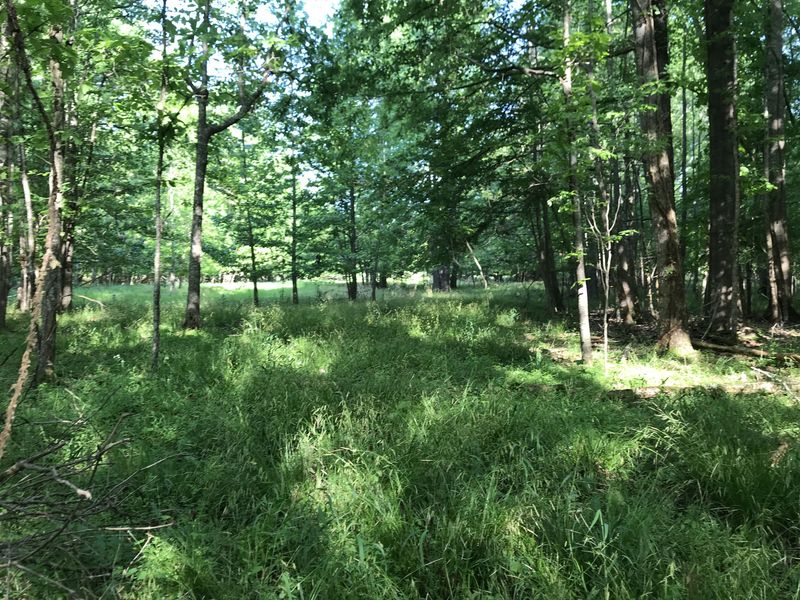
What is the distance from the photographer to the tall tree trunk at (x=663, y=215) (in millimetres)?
7422

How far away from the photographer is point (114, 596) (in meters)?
2.23

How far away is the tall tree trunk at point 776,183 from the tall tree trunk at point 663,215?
13.0ft

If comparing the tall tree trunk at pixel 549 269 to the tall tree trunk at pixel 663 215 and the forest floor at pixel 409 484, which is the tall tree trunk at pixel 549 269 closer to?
the tall tree trunk at pixel 663 215

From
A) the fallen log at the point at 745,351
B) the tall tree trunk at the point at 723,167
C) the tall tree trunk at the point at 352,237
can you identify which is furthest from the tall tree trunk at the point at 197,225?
the tall tree trunk at the point at 723,167

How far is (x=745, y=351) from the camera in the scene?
7602 mm

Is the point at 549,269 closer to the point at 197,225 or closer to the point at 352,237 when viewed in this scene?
the point at 352,237

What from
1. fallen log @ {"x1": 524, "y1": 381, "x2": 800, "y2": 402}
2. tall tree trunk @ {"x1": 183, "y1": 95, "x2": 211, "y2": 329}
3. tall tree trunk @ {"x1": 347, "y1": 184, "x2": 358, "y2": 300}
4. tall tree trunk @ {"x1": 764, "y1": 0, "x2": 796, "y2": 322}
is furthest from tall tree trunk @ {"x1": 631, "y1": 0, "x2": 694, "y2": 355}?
tall tree trunk @ {"x1": 347, "y1": 184, "x2": 358, "y2": 300}

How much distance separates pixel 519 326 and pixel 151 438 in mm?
8484

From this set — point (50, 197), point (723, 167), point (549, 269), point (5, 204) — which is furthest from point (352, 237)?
point (50, 197)

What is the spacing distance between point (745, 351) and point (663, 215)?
2.85m

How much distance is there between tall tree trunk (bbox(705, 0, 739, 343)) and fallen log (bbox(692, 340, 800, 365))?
795 mm

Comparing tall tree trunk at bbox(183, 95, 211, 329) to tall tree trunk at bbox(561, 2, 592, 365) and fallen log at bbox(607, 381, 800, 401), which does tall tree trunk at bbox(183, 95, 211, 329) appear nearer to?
tall tree trunk at bbox(561, 2, 592, 365)

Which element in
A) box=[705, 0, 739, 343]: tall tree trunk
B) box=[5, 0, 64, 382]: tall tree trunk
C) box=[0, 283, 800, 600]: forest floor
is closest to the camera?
box=[5, 0, 64, 382]: tall tree trunk

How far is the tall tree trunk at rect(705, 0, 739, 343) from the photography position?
28.5 ft
